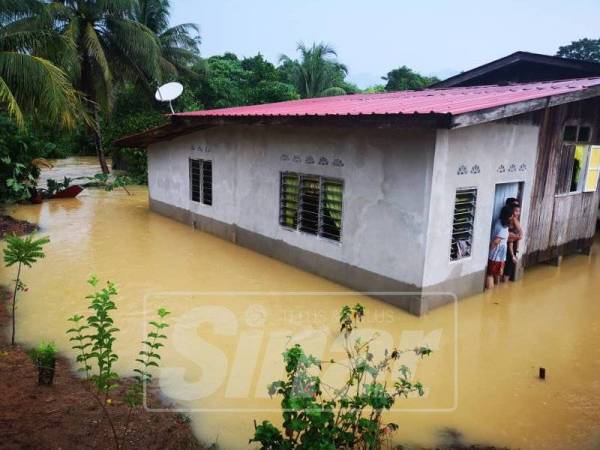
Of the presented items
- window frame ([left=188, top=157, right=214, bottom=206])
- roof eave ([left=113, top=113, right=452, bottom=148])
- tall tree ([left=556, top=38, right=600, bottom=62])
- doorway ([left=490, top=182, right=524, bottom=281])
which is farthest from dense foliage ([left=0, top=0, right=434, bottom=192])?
tall tree ([left=556, top=38, right=600, bottom=62])

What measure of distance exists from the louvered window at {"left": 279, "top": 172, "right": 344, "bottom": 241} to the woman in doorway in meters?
3.12

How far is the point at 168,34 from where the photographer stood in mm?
25125

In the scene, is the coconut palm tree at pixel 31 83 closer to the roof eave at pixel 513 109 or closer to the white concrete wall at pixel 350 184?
the white concrete wall at pixel 350 184

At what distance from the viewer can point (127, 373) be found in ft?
18.4

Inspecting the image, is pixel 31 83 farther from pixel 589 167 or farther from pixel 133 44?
pixel 589 167

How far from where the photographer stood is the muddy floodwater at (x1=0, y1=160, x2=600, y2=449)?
16.1 ft

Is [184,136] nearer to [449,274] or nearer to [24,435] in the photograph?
[449,274]

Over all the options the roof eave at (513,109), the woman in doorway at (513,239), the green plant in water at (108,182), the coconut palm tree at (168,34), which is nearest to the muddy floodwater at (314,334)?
the woman in doorway at (513,239)

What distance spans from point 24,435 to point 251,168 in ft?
25.4

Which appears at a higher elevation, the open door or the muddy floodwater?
the open door

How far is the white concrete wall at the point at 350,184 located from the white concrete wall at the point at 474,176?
21 centimetres

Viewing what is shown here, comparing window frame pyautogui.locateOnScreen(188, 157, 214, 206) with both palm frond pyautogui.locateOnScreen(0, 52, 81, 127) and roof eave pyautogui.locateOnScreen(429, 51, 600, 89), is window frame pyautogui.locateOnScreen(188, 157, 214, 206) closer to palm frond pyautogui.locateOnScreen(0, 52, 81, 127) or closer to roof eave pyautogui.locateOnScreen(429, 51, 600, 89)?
palm frond pyautogui.locateOnScreen(0, 52, 81, 127)

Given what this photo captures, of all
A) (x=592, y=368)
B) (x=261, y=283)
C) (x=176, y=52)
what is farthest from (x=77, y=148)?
(x=592, y=368)

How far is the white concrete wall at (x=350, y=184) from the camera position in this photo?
295 inches
